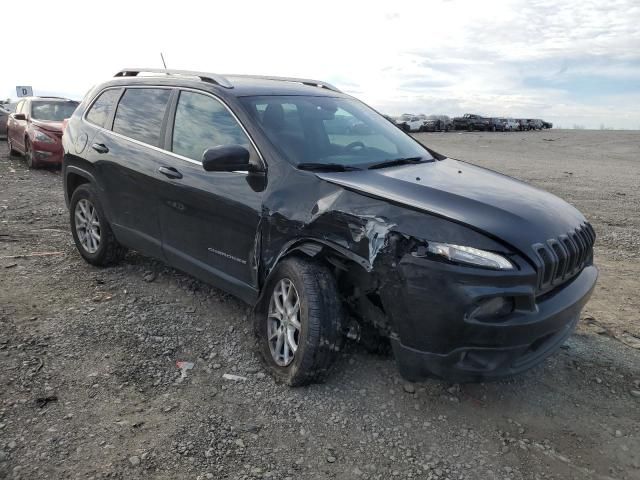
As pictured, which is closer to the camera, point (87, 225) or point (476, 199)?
point (476, 199)

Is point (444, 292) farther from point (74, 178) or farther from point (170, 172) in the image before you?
point (74, 178)

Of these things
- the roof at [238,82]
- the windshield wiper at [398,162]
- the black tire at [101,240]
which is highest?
the roof at [238,82]

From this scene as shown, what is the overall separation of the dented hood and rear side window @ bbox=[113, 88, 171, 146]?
176 centimetres

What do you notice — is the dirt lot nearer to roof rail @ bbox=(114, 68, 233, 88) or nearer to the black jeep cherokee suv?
the black jeep cherokee suv

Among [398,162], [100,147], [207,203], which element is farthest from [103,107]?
[398,162]

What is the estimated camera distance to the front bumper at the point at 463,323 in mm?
2770

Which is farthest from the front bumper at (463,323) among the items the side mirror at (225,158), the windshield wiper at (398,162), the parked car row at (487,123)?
the parked car row at (487,123)

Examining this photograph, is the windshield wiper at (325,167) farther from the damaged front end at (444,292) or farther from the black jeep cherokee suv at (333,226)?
the damaged front end at (444,292)

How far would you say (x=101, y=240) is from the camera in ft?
17.2

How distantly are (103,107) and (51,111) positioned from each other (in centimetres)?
878

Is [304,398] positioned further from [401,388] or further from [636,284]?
[636,284]

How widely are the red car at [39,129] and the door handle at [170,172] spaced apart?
27.8 ft

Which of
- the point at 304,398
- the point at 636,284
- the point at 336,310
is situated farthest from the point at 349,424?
the point at 636,284

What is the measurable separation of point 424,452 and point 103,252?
3590 millimetres
